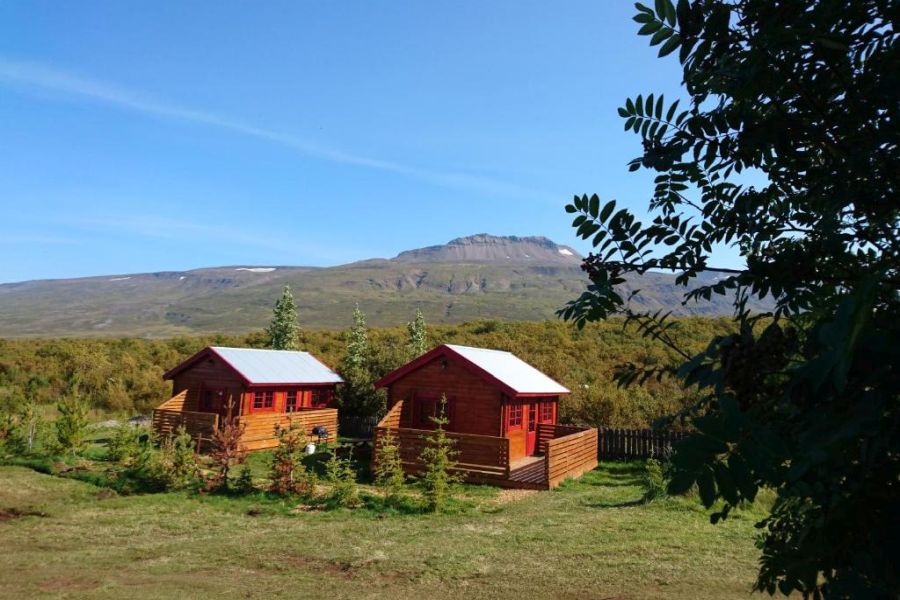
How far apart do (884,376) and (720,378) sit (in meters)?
0.67

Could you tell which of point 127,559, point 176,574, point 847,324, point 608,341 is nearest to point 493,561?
point 176,574

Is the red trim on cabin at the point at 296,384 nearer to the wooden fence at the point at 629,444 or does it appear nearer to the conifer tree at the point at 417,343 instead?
the conifer tree at the point at 417,343

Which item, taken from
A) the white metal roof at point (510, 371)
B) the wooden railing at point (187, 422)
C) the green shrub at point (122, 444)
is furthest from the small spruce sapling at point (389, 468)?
the wooden railing at point (187, 422)

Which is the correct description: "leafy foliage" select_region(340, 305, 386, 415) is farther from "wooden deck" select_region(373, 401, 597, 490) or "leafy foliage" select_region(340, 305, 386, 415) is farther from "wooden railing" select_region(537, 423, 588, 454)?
"wooden deck" select_region(373, 401, 597, 490)

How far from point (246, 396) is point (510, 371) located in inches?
434

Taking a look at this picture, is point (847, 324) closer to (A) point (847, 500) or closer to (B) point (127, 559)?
(A) point (847, 500)

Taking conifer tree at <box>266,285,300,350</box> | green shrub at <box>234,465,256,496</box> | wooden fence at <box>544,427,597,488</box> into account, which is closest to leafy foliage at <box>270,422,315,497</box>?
green shrub at <box>234,465,256,496</box>

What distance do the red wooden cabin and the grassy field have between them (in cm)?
253

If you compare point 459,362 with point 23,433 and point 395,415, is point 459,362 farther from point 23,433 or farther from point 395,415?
point 23,433

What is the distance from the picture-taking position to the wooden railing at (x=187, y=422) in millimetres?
21266

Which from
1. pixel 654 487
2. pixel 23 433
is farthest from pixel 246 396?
pixel 654 487

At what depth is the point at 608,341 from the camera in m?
42.8

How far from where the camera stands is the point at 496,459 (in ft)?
54.6

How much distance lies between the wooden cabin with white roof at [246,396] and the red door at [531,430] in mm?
8629
